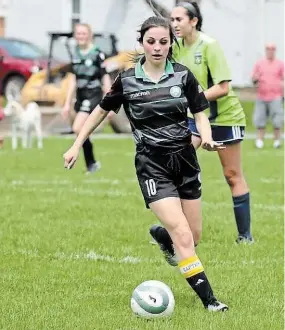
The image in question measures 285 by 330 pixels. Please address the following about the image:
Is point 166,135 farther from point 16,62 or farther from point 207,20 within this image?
point 207,20

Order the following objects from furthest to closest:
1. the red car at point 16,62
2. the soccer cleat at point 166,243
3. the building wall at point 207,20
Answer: the building wall at point 207,20, the red car at point 16,62, the soccer cleat at point 166,243

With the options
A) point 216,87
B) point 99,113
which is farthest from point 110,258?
point 99,113

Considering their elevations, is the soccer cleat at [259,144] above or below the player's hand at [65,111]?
below

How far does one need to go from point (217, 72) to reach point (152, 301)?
105 inches

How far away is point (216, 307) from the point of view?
643 cm

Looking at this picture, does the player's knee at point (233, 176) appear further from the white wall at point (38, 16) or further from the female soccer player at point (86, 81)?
the white wall at point (38, 16)

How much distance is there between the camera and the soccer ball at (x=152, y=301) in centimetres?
625

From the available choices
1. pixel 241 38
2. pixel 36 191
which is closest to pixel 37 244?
pixel 36 191

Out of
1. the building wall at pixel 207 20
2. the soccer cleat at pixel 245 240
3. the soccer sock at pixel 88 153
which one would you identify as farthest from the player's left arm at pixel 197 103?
the building wall at pixel 207 20

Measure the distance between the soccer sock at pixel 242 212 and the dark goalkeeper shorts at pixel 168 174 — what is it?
2173 mm

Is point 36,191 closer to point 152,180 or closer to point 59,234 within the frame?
point 59,234

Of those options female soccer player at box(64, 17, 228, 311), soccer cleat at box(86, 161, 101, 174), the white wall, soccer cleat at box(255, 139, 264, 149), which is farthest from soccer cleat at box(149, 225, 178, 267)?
the white wall

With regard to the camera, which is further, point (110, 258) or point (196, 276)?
point (110, 258)

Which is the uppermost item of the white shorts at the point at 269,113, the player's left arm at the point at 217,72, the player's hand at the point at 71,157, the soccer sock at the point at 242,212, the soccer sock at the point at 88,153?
the player's hand at the point at 71,157
